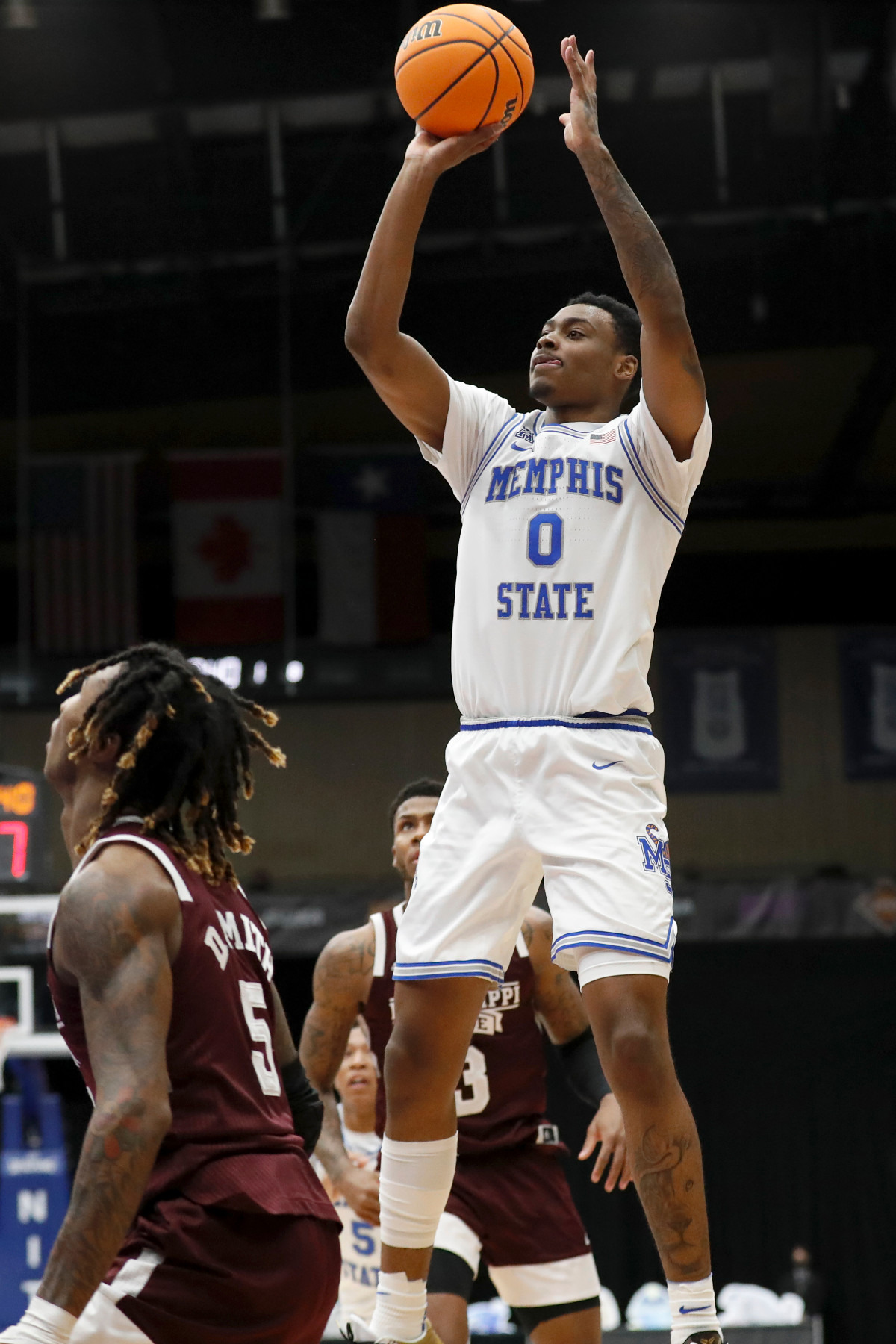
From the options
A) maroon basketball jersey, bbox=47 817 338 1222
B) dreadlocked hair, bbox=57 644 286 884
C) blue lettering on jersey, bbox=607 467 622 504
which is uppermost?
blue lettering on jersey, bbox=607 467 622 504

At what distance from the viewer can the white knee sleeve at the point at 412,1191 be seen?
10.1ft

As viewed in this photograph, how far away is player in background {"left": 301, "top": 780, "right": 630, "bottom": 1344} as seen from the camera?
4.45 meters

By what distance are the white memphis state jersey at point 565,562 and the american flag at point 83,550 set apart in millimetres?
10448

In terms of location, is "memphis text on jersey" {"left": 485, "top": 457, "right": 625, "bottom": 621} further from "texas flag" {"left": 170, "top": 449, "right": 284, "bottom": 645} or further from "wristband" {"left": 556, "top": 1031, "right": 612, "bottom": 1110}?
"texas flag" {"left": 170, "top": 449, "right": 284, "bottom": 645}

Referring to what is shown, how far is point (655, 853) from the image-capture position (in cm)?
314

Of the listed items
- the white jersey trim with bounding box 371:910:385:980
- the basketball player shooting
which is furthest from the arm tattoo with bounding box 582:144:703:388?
the white jersey trim with bounding box 371:910:385:980

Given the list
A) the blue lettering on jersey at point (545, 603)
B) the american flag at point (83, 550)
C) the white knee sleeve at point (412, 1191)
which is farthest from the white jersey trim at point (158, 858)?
the american flag at point (83, 550)

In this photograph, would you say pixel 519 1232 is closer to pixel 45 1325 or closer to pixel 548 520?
pixel 548 520

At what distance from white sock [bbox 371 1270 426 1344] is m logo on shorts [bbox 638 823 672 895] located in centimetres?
94

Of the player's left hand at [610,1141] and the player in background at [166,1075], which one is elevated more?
the player in background at [166,1075]

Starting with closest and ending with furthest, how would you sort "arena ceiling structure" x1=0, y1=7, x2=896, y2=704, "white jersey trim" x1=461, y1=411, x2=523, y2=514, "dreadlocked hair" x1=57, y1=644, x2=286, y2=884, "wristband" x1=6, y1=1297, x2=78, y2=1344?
"wristband" x1=6, y1=1297, x2=78, y2=1344 → "dreadlocked hair" x1=57, y1=644, x2=286, y2=884 → "white jersey trim" x1=461, y1=411, x2=523, y2=514 → "arena ceiling structure" x1=0, y1=7, x2=896, y2=704

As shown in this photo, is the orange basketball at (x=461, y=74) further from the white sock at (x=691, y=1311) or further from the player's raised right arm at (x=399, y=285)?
the white sock at (x=691, y=1311)

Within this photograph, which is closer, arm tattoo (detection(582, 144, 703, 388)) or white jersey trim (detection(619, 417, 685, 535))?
arm tattoo (detection(582, 144, 703, 388))

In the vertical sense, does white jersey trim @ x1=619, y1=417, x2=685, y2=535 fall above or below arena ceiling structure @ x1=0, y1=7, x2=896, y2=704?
below
